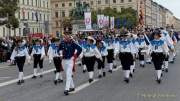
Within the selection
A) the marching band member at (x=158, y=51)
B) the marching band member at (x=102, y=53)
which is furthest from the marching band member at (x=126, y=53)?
the marching band member at (x=102, y=53)

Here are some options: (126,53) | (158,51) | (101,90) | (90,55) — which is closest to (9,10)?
(90,55)

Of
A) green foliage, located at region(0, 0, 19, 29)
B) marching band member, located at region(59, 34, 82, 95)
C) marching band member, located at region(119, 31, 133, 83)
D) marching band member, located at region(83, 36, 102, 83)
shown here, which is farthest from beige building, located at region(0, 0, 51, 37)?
marching band member, located at region(59, 34, 82, 95)

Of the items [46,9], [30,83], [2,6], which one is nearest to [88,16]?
[2,6]

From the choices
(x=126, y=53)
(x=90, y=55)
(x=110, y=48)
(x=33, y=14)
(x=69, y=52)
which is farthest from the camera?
(x=33, y=14)

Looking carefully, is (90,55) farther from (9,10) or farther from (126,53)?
(9,10)

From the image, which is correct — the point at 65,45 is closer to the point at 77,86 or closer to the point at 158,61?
the point at 77,86

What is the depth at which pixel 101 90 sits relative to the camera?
17359 millimetres

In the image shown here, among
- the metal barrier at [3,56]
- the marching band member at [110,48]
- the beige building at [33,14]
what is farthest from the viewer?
the beige building at [33,14]

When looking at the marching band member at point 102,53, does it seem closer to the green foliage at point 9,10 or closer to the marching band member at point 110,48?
the marching band member at point 110,48

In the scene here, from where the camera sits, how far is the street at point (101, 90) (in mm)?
15336

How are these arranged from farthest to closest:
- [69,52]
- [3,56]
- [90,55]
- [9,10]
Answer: [9,10], [3,56], [90,55], [69,52]

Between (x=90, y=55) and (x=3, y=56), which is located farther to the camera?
(x=3, y=56)

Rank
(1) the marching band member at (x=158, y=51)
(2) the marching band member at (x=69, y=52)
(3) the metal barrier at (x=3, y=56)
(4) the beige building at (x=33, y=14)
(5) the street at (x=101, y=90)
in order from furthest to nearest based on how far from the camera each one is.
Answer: (4) the beige building at (x=33, y=14) < (3) the metal barrier at (x=3, y=56) < (1) the marching band member at (x=158, y=51) < (2) the marching band member at (x=69, y=52) < (5) the street at (x=101, y=90)

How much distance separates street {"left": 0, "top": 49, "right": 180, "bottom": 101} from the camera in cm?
1534
